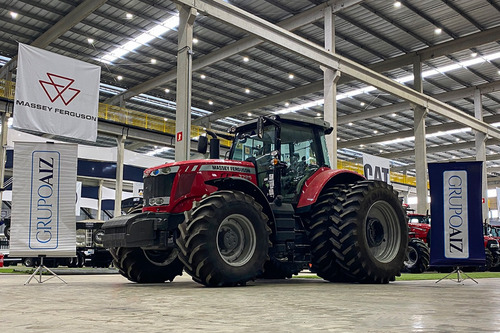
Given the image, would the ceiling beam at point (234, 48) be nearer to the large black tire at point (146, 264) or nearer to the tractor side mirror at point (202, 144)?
the tractor side mirror at point (202, 144)

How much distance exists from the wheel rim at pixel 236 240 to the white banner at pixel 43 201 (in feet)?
8.26

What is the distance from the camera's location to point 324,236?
7.43 meters

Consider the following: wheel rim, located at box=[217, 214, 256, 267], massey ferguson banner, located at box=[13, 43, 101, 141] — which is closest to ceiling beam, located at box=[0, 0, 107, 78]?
massey ferguson banner, located at box=[13, 43, 101, 141]

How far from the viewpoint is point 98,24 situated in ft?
63.6

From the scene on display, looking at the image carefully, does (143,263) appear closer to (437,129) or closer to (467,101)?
(467,101)

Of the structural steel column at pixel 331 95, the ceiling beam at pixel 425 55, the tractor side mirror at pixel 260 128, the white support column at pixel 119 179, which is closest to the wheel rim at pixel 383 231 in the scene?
the tractor side mirror at pixel 260 128

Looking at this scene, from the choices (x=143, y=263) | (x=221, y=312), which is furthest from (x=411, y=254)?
(x=221, y=312)

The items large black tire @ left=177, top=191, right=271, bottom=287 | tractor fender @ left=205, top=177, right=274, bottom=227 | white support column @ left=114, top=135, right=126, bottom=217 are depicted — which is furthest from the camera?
white support column @ left=114, top=135, right=126, bottom=217

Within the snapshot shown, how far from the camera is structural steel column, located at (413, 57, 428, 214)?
21219mm

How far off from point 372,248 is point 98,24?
606 inches

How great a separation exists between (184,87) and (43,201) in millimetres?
5206

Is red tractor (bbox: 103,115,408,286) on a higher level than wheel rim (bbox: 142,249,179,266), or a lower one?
higher

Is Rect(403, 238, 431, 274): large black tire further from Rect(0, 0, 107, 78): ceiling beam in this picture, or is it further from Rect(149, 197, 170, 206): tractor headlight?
Rect(0, 0, 107, 78): ceiling beam

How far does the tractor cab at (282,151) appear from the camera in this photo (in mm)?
7672
